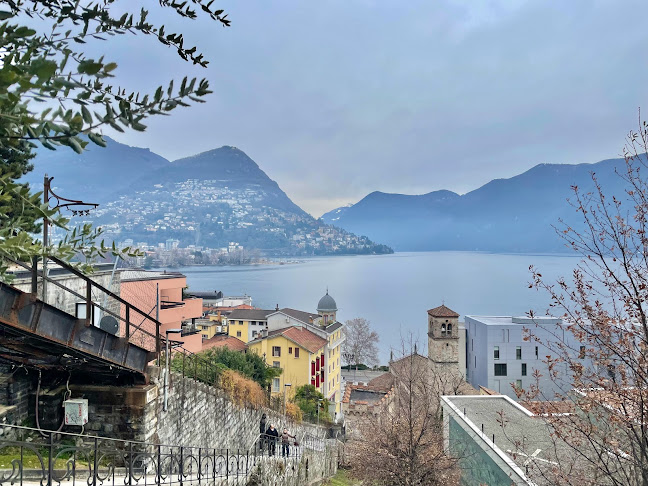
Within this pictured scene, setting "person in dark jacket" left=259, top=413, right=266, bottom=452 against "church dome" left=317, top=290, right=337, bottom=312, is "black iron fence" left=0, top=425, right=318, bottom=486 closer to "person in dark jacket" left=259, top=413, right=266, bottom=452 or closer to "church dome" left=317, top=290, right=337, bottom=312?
"person in dark jacket" left=259, top=413, right=266, bottom=452

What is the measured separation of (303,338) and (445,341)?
40.2 feet

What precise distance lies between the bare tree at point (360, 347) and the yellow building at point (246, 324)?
16337 millimetres

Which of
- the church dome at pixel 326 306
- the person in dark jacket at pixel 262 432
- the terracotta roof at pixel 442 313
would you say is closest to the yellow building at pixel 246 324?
the church dome at pixel 326 306

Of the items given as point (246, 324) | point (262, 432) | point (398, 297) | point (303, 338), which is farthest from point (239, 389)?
point (398, 297)

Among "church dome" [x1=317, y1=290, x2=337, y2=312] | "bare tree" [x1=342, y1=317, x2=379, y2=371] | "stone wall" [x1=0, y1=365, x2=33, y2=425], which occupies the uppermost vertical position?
"stone wall" [x1=0, y1=365, x2=33, y2=425]

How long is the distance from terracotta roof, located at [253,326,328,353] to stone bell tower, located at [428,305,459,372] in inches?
374

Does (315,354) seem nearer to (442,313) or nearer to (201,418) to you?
(442,313)

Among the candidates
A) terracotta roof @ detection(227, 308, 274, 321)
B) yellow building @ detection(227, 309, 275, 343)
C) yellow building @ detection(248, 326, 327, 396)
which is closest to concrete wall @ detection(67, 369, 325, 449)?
yellow building @ detection(248, 326, 327, 396)

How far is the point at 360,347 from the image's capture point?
6162 cm

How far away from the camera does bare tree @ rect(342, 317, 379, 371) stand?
6156 cm

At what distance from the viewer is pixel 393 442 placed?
12.3 meters

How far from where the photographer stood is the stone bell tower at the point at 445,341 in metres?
37.4

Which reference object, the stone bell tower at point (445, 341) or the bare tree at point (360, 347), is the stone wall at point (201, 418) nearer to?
the stone bell tower at point (445, 341)

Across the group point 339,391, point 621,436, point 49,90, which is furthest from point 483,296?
point 49,90
